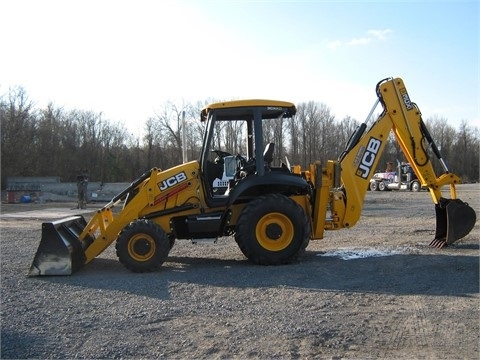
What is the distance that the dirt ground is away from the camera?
459cm

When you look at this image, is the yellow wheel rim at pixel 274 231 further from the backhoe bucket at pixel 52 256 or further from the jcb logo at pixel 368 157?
the backhoe bucket at pixel 52 256

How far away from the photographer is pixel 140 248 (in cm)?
810

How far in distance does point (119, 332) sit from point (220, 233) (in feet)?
12.7

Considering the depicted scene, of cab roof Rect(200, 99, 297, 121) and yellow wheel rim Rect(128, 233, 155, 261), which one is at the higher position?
cab roof Rect(200, 99, 297, 121)

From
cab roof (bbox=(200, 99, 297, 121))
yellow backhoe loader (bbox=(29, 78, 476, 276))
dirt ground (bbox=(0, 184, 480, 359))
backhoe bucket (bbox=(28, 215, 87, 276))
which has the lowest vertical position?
dirt ground (bbox=(0, 184, 480, 359))

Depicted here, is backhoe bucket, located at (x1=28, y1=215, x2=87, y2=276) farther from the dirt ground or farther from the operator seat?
the operator seat

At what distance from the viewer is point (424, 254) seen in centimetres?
895

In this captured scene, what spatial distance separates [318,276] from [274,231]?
3.93 ft

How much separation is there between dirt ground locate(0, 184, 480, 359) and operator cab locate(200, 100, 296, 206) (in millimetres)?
1434

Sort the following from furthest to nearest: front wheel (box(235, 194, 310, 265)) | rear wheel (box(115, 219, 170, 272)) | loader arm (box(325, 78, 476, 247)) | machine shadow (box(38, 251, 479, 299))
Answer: loader arm (box(325, 78, 476, 247))
front wheel (box(235, 194, 310, 265))
rear wheel (box(115, 219, 170, 272))
machine shadow (box(38, 251, 479, 299))

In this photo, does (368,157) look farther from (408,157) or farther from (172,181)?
(172,181)

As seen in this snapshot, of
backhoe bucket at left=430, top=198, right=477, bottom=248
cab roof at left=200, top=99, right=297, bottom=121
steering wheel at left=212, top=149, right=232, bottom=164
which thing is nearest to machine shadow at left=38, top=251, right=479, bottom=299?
backhoe bucket at left=430, top=198, right=477, bottom=248

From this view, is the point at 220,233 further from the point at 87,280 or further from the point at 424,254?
the point at 424,254

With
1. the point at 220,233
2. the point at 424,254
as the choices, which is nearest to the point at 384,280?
the point at 424,254
